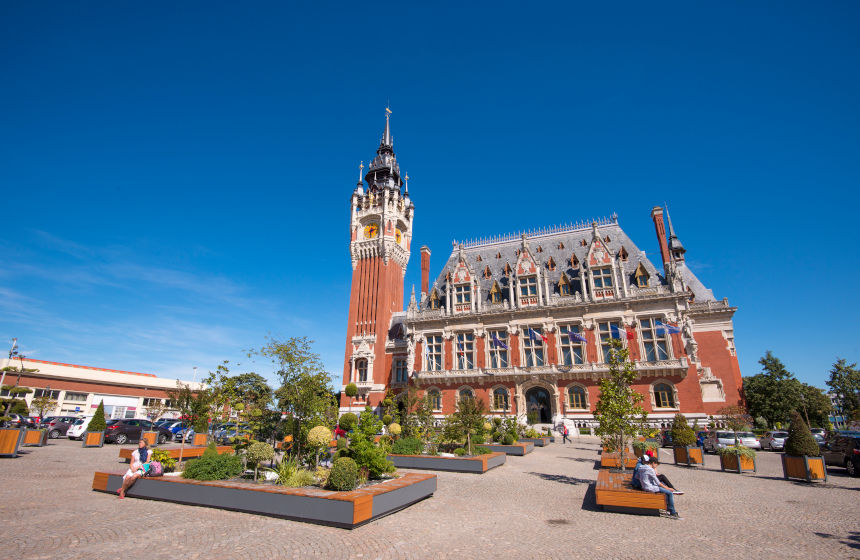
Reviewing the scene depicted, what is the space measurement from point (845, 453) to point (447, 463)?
1669cm

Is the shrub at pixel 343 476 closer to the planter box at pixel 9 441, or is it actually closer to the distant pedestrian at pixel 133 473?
the distant pedestrian at pixel 133 473

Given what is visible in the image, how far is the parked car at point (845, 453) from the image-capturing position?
16453 mm

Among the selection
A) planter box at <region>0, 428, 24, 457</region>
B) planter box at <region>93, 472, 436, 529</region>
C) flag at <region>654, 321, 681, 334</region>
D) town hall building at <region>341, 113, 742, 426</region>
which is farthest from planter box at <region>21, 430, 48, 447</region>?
flag at <region>654, 321, 681, 334</region>

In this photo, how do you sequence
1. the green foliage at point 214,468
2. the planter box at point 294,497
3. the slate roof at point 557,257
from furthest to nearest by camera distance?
1. the slate roof at point 557,257
2. the green foliage at point 214,468
3. the planter box at point 294,497

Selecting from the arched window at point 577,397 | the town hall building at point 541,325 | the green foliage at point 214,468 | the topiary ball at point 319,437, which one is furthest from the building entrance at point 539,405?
the green foliage at point 214,468

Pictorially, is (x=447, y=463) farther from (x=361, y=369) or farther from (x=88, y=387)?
(x=88, y=387)

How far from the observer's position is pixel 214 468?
1212 cm

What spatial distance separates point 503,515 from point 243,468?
8.56m

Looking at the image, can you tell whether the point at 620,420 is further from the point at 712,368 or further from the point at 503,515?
the point at 712,368

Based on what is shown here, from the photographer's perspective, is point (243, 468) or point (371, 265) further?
point (371, 265)

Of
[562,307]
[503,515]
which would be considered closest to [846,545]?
[503,515]

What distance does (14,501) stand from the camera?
34.9 ft

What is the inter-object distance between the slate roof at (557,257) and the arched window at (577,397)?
9087 mm

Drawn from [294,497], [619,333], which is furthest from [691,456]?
[294,497]
